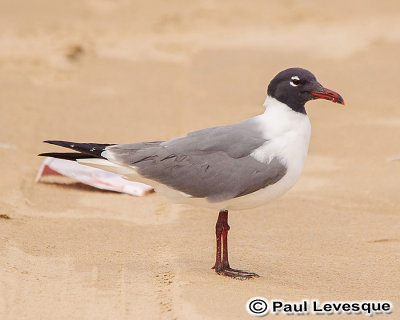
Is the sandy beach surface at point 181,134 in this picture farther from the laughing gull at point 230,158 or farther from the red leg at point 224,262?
the laughing gull at point 230,158

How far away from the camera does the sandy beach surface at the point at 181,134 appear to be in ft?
19.4

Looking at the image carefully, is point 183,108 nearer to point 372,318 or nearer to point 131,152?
point 131,152

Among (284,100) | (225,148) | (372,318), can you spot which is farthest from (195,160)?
(372,318)

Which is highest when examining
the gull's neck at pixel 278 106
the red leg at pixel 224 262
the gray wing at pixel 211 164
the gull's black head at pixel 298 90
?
the gull's black head at pixel 298 90

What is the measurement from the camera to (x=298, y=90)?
638 centimetres

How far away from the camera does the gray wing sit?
20.0ft

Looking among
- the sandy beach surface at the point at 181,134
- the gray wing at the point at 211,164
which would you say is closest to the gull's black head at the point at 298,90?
the gray wing at the point at 211,164

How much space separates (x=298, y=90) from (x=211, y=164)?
0.79m

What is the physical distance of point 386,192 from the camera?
8.69 meters

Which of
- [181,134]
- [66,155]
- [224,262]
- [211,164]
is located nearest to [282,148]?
[211,164]

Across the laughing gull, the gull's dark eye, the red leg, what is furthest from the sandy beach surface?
the gull's dark eye

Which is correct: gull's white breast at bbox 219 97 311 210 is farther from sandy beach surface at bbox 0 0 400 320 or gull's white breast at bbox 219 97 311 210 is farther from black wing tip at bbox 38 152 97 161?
black wing tip at bbox 38 152 97 161

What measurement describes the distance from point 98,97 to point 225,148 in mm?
6384

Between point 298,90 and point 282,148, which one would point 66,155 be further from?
point 298,90
